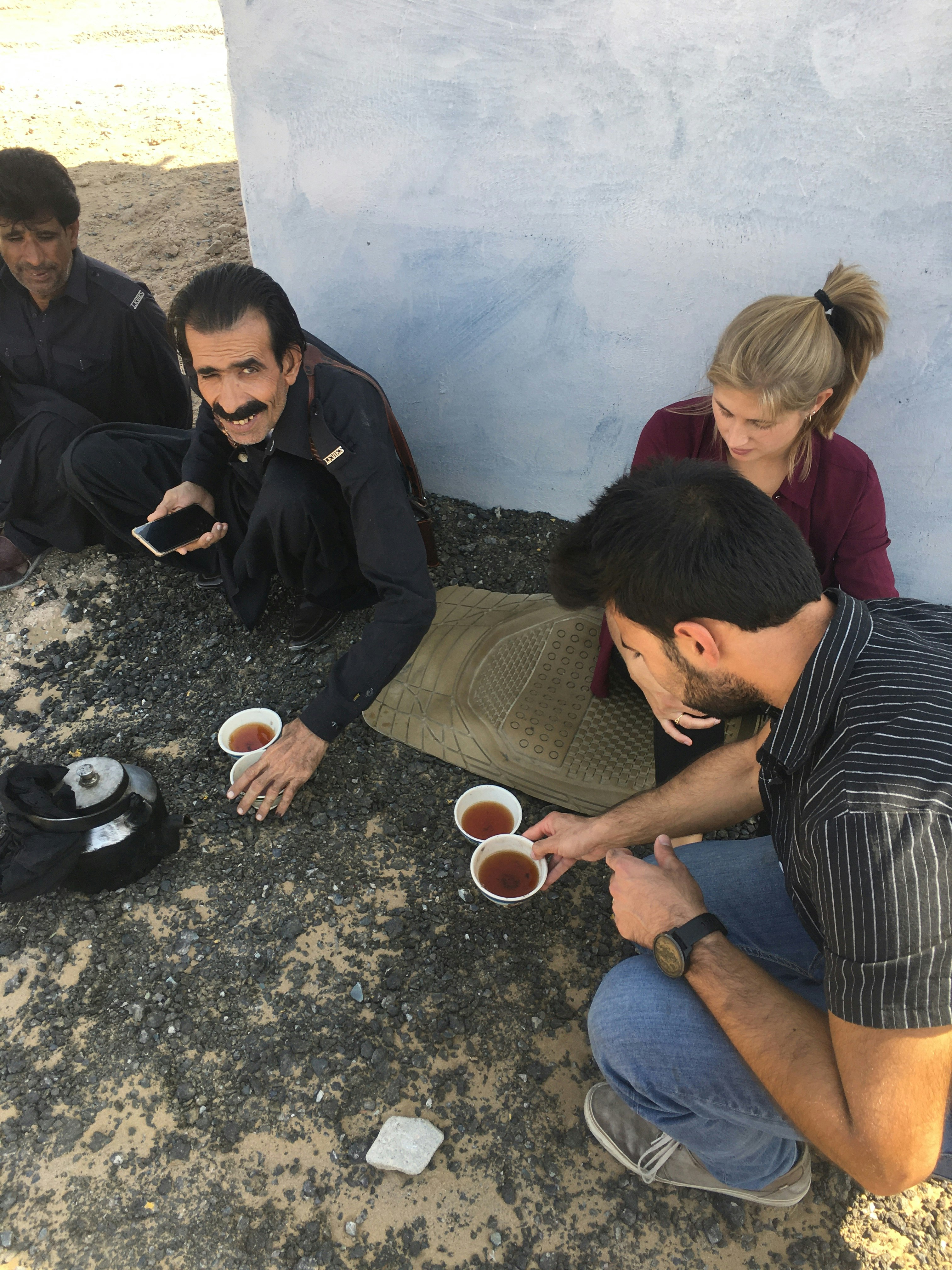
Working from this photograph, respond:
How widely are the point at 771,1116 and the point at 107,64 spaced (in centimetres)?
1184

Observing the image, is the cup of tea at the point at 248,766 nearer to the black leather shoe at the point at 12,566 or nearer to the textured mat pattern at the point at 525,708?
the textured mat pattern at the point at 525,708

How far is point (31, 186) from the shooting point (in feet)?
10.2

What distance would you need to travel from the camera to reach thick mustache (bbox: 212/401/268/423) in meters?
2.58

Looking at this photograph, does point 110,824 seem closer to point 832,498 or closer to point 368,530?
point 368,530

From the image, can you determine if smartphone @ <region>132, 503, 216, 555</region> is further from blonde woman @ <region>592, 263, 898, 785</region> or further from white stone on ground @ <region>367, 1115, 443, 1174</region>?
white stone on ground @ <region>367, 1115, 443, 1174</region>

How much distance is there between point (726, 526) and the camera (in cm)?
149

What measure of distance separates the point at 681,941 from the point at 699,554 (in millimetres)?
833

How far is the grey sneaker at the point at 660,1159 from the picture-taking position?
6.13 feet

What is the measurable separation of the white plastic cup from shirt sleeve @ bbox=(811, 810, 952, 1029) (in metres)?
1.03

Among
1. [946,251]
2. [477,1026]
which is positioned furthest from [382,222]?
[477,1026]

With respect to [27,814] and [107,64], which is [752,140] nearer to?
[27,814]

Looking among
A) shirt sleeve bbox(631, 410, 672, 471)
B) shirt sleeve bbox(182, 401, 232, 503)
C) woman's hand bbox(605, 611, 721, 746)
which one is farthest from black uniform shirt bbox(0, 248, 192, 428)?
woman's hand bbox(605, 611, 721, 746)

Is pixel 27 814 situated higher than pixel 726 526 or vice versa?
pixel 726 526

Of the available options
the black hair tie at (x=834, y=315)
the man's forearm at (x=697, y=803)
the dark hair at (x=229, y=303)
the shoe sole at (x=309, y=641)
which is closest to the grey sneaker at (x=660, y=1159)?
the man's forearm at (x=697, y=803)
